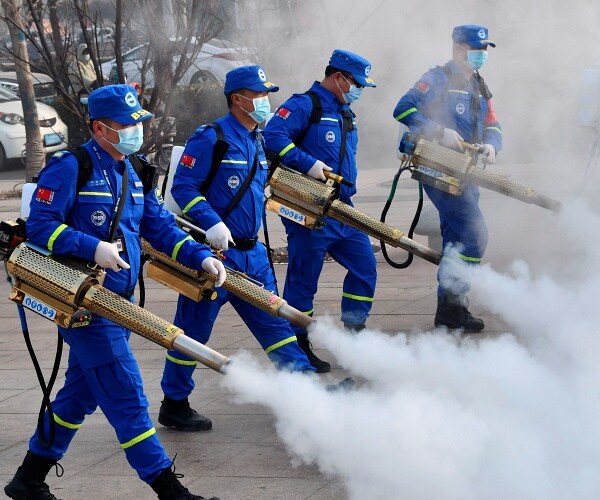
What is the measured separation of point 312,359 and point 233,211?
4.39 feet

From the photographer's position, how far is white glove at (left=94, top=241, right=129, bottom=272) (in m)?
4.52

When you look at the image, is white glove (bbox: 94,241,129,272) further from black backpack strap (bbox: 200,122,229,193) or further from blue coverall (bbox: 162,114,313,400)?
black backpack strap (bbox: 200,122,229,193)

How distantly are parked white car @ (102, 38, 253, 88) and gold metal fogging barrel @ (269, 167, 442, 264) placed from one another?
4.00 m

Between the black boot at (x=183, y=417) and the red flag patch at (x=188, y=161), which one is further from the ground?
the red flag patch at (x=188, y=161)

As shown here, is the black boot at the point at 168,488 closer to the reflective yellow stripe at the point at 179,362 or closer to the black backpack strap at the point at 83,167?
the black backpack strap at the point at 83,167

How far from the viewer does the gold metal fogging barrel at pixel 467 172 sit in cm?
709

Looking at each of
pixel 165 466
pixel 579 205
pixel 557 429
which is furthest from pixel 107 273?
pixel 579 205

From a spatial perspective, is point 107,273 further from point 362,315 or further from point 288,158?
point 362,315

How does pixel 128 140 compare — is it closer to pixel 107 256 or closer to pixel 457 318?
pixel 107 256

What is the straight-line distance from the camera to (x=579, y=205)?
808 cm

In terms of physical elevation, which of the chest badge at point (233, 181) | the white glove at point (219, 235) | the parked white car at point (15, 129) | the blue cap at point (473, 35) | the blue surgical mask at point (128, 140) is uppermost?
the blue cap at point (473, 35)

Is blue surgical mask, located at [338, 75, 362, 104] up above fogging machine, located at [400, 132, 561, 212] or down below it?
above

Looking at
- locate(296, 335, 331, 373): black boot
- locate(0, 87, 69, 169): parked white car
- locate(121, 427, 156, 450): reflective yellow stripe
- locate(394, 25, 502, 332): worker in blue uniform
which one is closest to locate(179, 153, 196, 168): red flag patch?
locate(296, 335, 331, 373): black boot

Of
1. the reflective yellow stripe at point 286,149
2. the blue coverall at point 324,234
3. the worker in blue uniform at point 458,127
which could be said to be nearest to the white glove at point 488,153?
the worker in blue uniform at point 458,127
